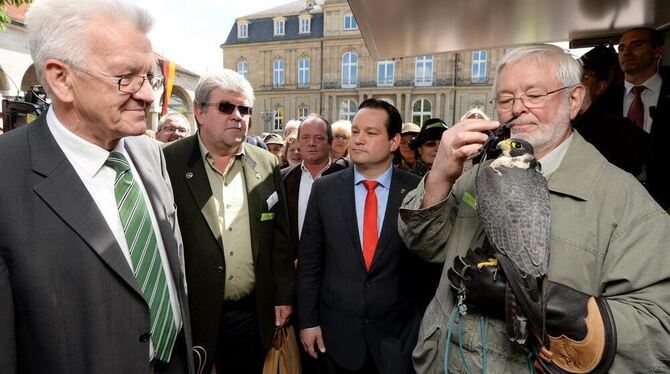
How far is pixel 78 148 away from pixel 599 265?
2241 mm

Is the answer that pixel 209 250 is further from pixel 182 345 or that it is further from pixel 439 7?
pixel 439 7

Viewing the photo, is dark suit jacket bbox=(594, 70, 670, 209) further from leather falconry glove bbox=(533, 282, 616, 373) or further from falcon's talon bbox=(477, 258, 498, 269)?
falcon's talon bbox=(477, 258, 498, 269)

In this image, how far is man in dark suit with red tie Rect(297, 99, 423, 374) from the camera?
108 inches

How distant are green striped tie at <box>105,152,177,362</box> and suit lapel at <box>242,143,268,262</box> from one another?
95cm

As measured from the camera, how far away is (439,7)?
337 cm

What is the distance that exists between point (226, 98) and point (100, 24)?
1.33 meters

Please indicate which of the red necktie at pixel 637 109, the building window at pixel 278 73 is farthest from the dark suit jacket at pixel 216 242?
the building window at pixel 278 73

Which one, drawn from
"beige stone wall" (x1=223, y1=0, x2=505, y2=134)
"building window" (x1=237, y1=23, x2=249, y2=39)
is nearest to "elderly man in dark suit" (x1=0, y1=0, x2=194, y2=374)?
"beige stone wall" (x1=223, y1=0, x2=505, y2=134)

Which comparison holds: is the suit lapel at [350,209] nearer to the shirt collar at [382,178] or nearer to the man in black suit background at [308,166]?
the shirt collar at [382,178]

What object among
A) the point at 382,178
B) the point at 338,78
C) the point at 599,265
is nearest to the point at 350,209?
the point at 382,178

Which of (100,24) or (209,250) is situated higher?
(100,24)

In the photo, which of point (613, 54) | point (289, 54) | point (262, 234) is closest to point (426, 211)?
point (262, 234)

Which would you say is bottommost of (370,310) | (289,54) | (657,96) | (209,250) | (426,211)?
(370,310)

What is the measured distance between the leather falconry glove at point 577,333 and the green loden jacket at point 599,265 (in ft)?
0.17
